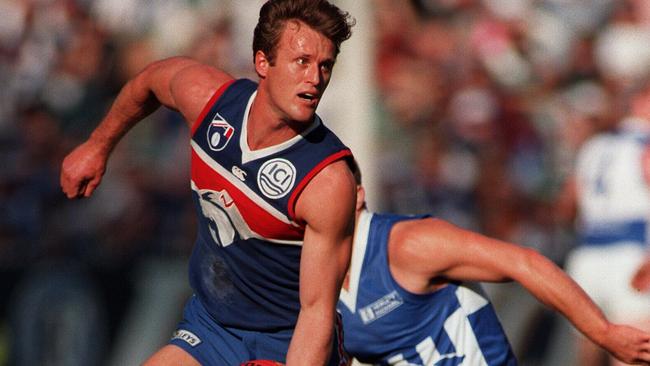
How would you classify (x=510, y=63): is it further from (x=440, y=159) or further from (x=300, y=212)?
(x=300, y=212)

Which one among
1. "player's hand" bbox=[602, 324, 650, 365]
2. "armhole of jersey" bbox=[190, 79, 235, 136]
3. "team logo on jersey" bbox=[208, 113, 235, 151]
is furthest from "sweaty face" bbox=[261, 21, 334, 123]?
"player's hand" bbox=[602, 324, 650, 365]

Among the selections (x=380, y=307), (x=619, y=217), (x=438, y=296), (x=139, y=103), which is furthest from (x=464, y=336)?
(x=619, y=217)

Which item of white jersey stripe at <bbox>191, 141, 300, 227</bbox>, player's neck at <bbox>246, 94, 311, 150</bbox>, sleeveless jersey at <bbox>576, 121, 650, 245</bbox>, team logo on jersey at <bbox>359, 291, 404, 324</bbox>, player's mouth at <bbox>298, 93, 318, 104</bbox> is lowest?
sleeveless jersey at <bbox>576, 121, 650, 245</bbox>

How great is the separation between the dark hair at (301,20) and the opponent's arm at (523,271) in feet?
3.61

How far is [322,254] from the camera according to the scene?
17.8 feet

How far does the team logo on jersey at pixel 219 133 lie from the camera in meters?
5.74

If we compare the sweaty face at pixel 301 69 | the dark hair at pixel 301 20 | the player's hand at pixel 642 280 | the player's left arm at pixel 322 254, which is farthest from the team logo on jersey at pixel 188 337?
the player's hand at pixel 642 280

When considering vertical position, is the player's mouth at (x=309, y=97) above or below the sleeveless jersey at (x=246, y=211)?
above

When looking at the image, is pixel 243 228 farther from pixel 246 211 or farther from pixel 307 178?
pixel 307 178

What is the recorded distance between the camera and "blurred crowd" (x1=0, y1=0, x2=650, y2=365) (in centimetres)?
998

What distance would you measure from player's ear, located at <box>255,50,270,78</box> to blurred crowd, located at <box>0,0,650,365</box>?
4.00 meters

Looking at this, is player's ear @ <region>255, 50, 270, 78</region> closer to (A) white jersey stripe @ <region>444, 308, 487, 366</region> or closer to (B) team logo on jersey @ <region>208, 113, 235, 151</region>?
(B) team logo on jersey @ <region>208, 113, 235, 151</region>

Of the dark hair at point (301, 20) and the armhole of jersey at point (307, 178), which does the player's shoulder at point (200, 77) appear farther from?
the armhole of jersey at point (307, 178)

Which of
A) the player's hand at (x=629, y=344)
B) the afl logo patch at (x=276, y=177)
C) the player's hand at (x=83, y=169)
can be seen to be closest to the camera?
the afl logo patch at (x=276, y=177)
